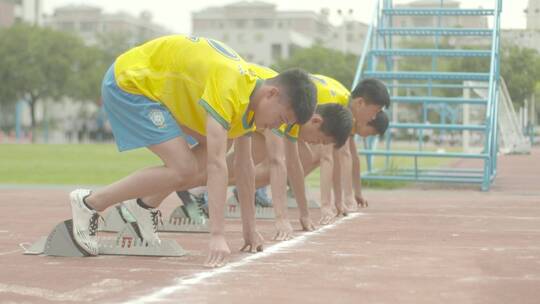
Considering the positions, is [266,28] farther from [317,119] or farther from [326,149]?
[317,119]

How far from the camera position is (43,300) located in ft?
14.7

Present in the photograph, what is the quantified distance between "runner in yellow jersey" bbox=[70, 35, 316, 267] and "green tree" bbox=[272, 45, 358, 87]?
6375 cm

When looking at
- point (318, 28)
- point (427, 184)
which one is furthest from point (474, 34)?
point (318, 28)

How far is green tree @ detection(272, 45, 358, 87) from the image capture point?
71.0 meters

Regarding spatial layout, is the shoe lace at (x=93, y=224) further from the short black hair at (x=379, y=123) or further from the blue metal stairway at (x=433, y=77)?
the blue metal stairway at (x=433, y=77)

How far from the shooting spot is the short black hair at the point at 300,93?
5684 millimetres

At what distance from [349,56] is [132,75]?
70.0m

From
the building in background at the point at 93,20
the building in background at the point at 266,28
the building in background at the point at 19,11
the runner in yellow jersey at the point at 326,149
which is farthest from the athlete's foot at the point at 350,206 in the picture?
the building in background at the point at 93,20

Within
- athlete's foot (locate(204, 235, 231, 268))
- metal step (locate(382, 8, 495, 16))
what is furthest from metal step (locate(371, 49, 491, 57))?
athlete's foot (locate(204, 235, 231, 268))

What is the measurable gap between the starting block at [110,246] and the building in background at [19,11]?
76.1 m

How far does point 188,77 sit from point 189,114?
0.77ft

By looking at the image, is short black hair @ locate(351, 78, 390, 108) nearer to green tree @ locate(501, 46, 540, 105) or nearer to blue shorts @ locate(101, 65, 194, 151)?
blue shorts @ locate(101, 65, 194, 151)

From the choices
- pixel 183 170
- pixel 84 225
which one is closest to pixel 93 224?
pixel 84 225

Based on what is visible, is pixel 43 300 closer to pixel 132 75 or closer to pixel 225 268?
pixel 225 268
